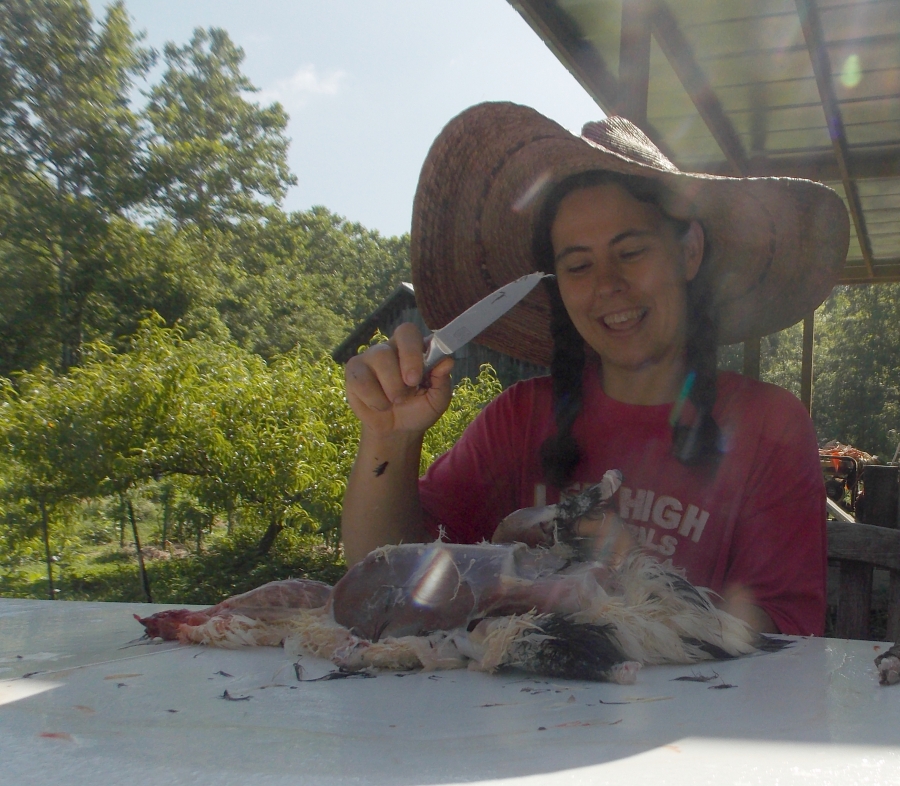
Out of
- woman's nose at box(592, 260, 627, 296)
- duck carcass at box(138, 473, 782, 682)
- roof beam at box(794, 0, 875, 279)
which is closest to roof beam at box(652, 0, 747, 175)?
roof beam at box(794, 0, 875, 279)

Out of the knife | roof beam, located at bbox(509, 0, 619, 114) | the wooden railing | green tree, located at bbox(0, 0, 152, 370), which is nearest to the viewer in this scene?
the knife

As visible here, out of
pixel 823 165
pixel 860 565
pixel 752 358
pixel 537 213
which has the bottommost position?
pixel 860 565

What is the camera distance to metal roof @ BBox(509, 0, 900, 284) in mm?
3369

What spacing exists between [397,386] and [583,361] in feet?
2.50

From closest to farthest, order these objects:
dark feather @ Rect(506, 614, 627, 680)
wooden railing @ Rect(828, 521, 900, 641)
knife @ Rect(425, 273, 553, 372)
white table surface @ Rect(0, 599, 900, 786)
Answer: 1. white table surface @ Rect(0, 599, 900, 786)
2. dark feather @ Rect(506, 614, 627, 680)
3. knife @ Rect(425, 273, 553, 372)
4. wooden railing @ Rect(828, 521, 900, 641)

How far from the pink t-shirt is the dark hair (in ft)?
0.09

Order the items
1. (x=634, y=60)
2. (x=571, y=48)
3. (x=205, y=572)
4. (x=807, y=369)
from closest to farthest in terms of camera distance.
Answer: (x=634, y=60) < (x=571, y=48) < (x=205, y=572) < (x=807, y=369)

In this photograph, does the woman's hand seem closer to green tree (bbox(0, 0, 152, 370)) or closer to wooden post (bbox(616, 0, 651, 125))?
wooden post (bbox(616, 0, 651, 125))

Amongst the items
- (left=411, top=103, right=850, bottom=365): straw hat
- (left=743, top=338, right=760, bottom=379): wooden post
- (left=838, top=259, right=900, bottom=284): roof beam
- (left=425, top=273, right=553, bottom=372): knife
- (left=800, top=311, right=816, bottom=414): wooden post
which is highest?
(left=838, top=259, right=900, bottom=284): roof beam

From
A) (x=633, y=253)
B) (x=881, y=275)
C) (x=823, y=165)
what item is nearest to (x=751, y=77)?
(x=823, y=165)

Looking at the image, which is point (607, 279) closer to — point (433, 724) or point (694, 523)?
point (694, 523)

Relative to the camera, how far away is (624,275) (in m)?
1.94

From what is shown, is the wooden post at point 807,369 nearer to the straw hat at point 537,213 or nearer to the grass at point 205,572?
the grass at point 205,572

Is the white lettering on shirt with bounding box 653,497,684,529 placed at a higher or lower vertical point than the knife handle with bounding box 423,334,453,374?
lower
